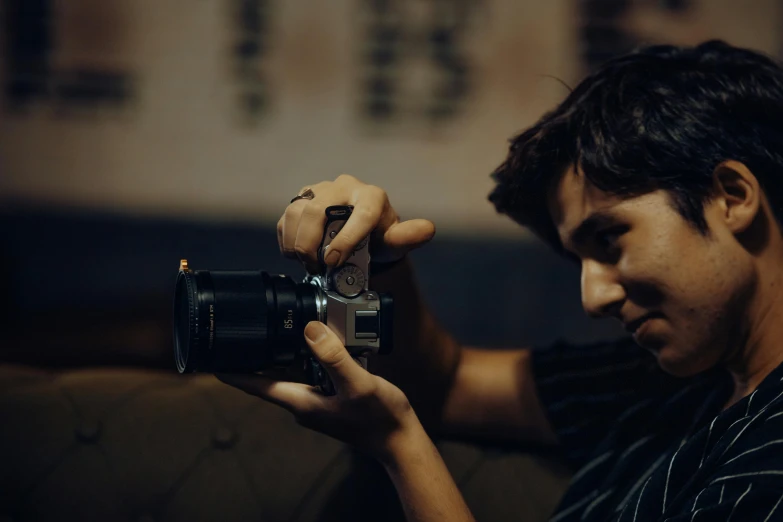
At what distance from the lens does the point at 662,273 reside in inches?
33.0

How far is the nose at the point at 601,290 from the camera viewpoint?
0.88 metres

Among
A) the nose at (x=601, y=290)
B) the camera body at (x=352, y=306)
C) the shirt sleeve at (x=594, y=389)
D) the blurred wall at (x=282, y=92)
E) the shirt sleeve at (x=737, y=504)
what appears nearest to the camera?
the shirt sleeve at (x=737, y=504)

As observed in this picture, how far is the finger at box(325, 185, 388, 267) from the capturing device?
2.62 ft

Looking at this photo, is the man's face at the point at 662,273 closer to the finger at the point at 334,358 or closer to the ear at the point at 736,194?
the ear at the point at 736,194

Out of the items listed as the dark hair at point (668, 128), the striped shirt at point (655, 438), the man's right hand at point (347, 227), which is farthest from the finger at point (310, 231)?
the striped shirt at point (655, 438)

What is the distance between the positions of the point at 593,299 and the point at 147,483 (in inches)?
22.1

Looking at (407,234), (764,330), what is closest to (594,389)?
(764,330)

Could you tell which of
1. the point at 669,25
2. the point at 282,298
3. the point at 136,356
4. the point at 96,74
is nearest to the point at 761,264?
the point at 282,298

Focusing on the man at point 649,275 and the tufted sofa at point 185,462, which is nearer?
the man at point 649,275

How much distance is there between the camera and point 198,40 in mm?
1965

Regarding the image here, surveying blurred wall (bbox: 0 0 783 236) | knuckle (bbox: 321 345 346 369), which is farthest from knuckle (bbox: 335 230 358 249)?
blurred wall (bbox: 0 0 783 236)

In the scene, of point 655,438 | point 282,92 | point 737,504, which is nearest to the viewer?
point 737,504

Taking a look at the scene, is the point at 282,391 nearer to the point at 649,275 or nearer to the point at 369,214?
the point at 369,214

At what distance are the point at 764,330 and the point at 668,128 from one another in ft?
0.77
